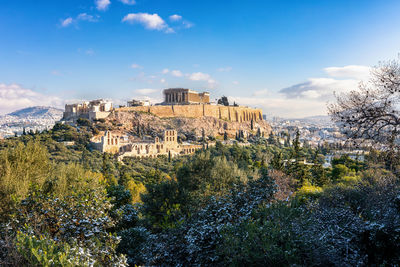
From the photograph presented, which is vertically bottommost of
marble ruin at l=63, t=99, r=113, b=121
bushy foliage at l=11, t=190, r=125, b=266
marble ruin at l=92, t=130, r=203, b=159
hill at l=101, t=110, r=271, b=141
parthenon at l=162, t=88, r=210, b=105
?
marble ruin at l=92, t=130, r=203, b=159

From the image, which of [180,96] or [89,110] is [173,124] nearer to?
[180,96]

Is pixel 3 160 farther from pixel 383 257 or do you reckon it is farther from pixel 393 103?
pixel 393 103

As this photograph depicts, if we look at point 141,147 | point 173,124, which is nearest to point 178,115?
point 173,124

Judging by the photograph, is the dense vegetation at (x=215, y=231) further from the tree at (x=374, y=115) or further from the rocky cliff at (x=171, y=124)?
the rocky cliff at (x=171, y=124)

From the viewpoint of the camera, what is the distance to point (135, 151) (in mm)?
41125

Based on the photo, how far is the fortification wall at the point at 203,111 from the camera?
2571 inches

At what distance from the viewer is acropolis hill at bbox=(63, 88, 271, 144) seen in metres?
55.5

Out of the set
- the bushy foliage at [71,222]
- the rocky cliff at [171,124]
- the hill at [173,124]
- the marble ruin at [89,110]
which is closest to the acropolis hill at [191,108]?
the rocky cliff at [171,124]

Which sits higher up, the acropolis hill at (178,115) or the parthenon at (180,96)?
the parthenon at (180,96)

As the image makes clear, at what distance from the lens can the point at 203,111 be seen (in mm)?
72750

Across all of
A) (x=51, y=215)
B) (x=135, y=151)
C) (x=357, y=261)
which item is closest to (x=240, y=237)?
(x=357, y=261)

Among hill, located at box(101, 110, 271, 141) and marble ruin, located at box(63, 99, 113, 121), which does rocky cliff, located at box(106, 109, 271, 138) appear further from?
marble ruin, located at box(63, 99, 113, 121)

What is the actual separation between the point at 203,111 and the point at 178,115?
26.5 ft

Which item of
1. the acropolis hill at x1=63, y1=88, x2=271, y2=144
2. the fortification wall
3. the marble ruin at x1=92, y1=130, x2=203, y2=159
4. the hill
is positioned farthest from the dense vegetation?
the fortification wall
